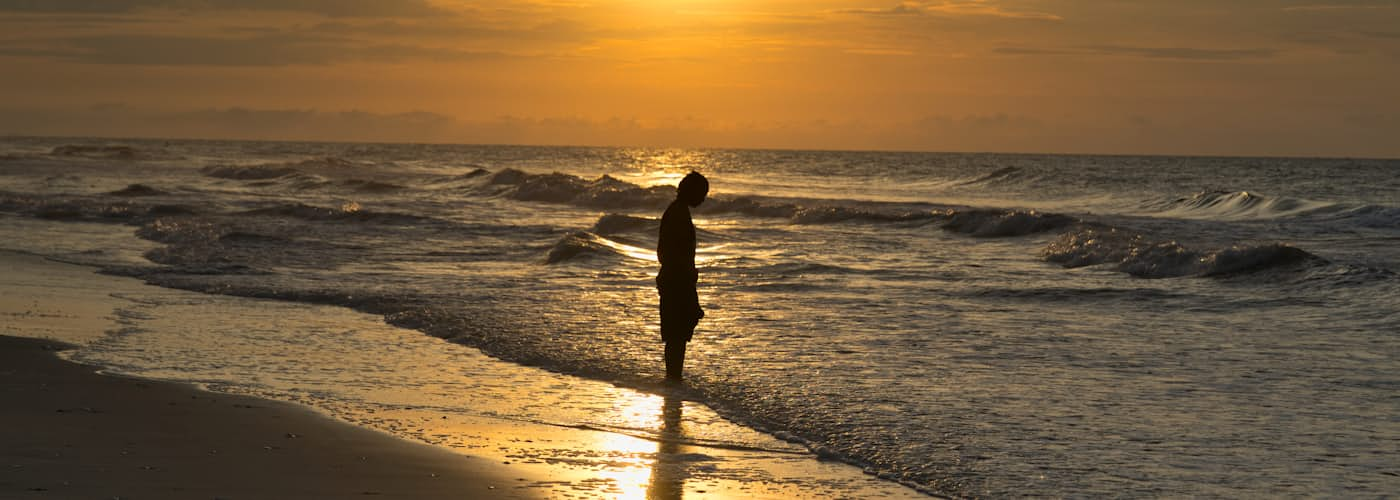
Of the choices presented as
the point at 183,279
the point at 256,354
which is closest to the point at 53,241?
the point at 183,279

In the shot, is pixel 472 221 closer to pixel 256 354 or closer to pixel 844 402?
pixel 256 354

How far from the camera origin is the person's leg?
930 cm

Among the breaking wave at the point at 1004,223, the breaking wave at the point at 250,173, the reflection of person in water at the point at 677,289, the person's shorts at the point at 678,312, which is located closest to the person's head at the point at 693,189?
the reflection of person in water at the point at 677,289

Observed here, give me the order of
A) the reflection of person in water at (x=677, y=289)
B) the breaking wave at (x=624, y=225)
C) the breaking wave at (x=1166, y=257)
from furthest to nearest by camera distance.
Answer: the breaking wave at (x=624, y=225) → the breaking wave at (x=1166, y=257) → the reflection of person in water at (x=677, y=289)

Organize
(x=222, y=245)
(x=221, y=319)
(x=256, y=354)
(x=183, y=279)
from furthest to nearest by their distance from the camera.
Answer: (x=222, y=245) → (x=183, y=279) → (x=221, y=319) → (x=256, y=354)

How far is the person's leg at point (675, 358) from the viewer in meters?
9.30

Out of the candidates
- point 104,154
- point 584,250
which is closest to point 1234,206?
point 584,250

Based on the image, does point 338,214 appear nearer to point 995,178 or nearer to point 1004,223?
point 1004,223

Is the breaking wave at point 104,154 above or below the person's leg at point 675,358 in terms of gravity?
below

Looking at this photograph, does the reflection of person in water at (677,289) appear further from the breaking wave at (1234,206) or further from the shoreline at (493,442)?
the breaking wave at (1234,206)

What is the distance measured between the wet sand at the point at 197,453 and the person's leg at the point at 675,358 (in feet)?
8.71

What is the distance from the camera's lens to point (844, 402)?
27.6 ft

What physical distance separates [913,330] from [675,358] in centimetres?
325

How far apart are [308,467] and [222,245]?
52.8 feet
